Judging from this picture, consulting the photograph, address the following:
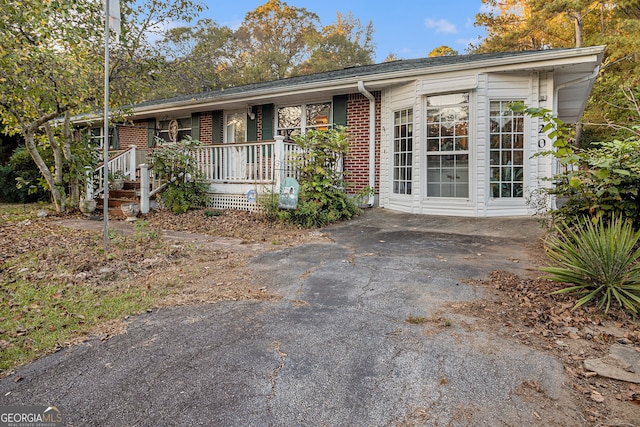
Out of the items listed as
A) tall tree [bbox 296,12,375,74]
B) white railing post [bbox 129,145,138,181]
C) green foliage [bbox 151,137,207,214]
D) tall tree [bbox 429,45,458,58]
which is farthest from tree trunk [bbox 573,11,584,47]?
white railing post [bbox 129,145,138,181]

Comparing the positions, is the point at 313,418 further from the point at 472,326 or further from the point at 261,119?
the point at 261,119

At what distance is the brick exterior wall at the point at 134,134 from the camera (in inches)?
532

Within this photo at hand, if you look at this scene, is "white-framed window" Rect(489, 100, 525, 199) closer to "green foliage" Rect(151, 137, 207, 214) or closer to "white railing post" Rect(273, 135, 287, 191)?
"white railing post" Rect(273, 135, 287, 191)

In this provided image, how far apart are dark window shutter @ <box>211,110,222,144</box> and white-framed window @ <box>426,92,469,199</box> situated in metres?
6.33

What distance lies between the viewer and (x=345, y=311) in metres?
3.07

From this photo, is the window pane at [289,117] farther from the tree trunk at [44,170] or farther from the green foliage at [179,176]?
the tree trunk at [44,170]

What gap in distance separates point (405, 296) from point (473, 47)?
2475 centimetres

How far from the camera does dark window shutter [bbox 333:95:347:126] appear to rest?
9.21 m

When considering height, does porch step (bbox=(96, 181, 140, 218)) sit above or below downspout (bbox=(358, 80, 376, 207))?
below

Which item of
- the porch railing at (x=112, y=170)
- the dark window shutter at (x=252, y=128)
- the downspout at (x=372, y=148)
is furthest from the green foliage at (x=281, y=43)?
the downspout at (x=372, y=148)

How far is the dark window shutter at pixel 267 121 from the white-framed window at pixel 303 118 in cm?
22

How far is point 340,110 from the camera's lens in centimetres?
927

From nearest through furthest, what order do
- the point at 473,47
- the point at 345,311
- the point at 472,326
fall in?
the point at 472,326 → the point at 345,311 → the point at 473,47

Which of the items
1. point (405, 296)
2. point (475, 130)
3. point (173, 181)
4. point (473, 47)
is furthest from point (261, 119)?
point (473, 47)
